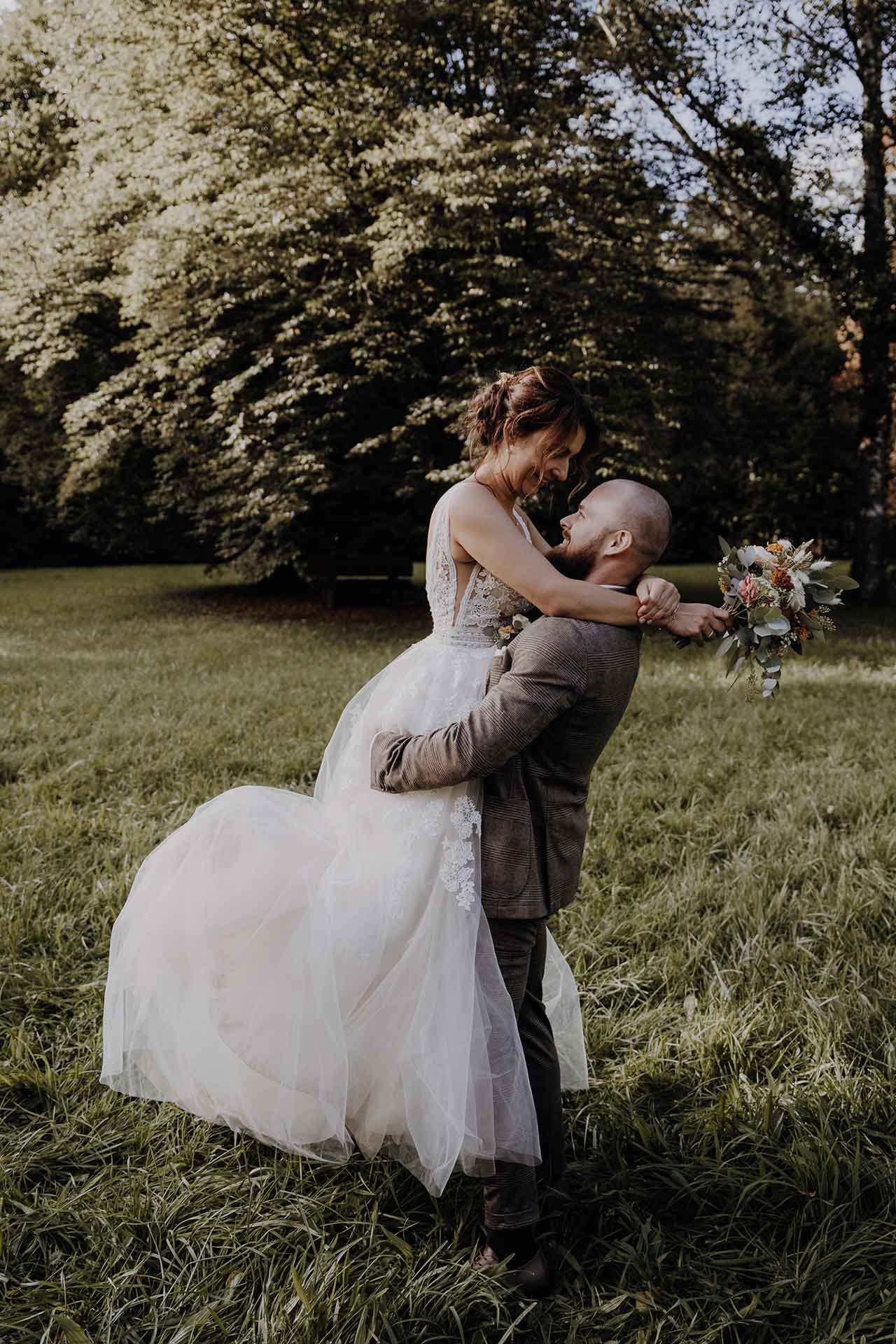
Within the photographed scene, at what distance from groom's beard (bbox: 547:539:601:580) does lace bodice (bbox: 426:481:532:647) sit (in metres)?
0.14

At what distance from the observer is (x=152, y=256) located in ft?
37.3

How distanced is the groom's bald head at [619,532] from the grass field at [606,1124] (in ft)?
5.26

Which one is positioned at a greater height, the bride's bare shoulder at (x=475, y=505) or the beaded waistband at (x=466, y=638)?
the bride's bare shoulder at (x=475, y=505)

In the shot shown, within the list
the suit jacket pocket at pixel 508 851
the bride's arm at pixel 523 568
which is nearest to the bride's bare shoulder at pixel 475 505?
the bride's arm at pixel 523 568

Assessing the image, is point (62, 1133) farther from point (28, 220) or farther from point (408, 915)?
point (28, 220)

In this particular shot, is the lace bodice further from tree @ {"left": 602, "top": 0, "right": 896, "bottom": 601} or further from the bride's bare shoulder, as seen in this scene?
tree @ {"left": 602, "top": 0, "right": 896, "bottom": 601}

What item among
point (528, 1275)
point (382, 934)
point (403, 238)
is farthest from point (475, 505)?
point (403, 238)

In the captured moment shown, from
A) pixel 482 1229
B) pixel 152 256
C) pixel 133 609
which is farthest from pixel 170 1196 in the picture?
pixel 133 609

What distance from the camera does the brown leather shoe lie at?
82.1 inches

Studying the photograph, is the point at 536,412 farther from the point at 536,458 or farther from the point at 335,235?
the point at 335,235

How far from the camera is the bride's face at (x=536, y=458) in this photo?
212cm

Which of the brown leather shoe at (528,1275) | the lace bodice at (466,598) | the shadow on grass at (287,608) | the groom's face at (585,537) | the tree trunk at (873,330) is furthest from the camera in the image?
the shadow on grass at (287,608)

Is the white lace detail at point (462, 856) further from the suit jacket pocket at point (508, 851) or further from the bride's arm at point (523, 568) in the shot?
the bride's arm at point (523, 568)

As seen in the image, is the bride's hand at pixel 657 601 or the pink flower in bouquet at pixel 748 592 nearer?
the bride's hand at pixel 657 601
